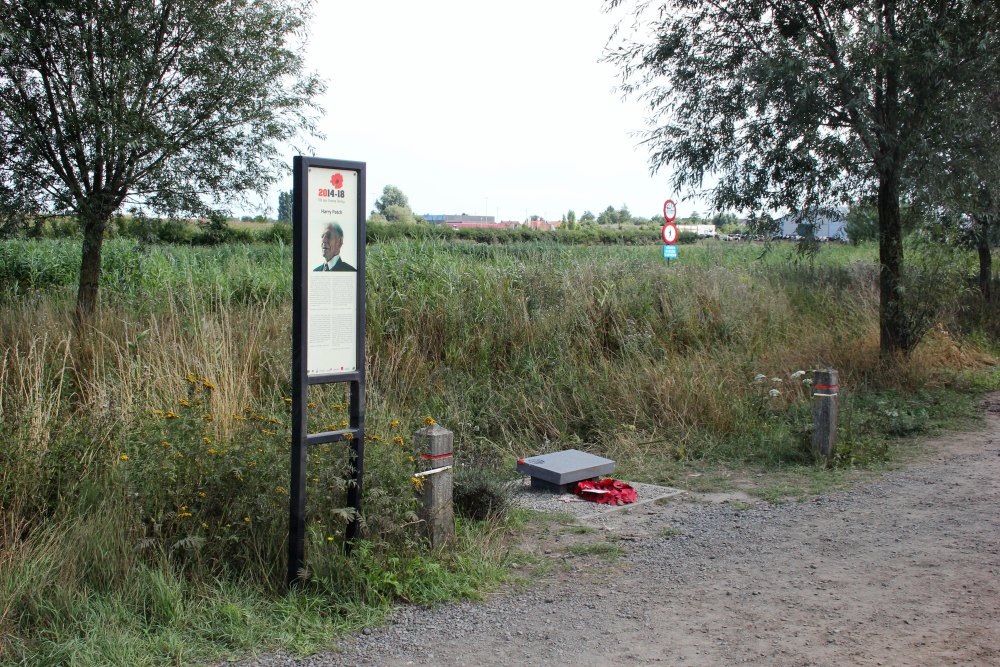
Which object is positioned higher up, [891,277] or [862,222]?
[862,222]

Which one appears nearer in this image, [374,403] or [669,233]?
[374,403]

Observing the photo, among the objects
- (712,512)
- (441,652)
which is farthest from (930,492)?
(441,652)

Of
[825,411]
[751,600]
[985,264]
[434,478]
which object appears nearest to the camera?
[751,600]

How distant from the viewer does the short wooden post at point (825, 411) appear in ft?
24.9

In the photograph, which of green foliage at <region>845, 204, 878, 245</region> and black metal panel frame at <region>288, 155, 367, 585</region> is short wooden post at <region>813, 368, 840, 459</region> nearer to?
black metal panel frame at <region>288, 155, 367, 585</region>

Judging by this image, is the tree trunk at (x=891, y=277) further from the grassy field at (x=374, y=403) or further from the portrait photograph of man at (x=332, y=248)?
the portrait photograph of man at (x=332, y=248)

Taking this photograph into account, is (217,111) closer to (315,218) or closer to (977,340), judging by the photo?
(315,218)

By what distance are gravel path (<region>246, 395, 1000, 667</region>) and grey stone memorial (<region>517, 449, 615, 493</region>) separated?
0.67m

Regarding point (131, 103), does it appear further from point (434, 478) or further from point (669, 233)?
point (669, 233)

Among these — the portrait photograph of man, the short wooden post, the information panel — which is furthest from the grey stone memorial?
the portrait photograph of man

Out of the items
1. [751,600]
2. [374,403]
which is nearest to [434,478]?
[751,600]

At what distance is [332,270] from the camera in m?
4.57

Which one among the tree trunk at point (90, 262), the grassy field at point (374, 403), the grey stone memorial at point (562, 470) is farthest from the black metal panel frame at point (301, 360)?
the tree trunk at point (90, 262)

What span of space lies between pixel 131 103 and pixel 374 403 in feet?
14.6
